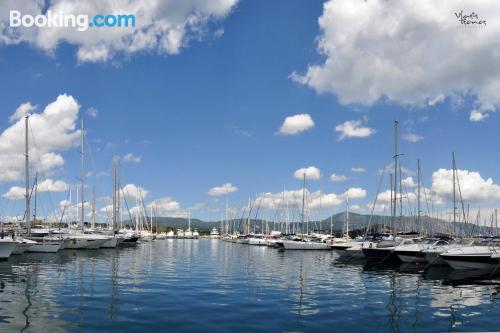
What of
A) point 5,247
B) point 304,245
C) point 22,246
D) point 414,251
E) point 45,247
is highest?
point 5,247

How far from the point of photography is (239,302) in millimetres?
21062

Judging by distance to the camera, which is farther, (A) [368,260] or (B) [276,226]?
(B) [276,226]

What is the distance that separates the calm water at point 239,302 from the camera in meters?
16.3

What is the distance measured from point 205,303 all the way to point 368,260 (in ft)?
105

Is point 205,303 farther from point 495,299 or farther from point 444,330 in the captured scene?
point 495,299

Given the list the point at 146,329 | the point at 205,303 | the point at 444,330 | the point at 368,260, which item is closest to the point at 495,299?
the point at 444,330

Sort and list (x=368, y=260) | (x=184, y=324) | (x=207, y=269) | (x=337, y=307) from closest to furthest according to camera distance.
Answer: (x=184, y=324) < (x=337, y=307) < (x=207, y=269) < (x=368, y=260)

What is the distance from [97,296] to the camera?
2194cm

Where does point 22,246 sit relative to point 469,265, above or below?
below

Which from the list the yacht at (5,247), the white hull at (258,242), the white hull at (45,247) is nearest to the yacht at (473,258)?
the yacht at (5,247)

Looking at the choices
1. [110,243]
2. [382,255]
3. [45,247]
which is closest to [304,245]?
[382,255]

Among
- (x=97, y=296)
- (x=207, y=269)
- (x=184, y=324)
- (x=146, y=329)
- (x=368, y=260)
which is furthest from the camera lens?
(x=368, y=260)

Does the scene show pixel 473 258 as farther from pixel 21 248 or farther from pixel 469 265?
pixel 21 248

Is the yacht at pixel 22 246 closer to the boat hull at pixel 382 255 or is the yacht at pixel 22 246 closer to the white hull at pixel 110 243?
the white hull at pixel 110 243
